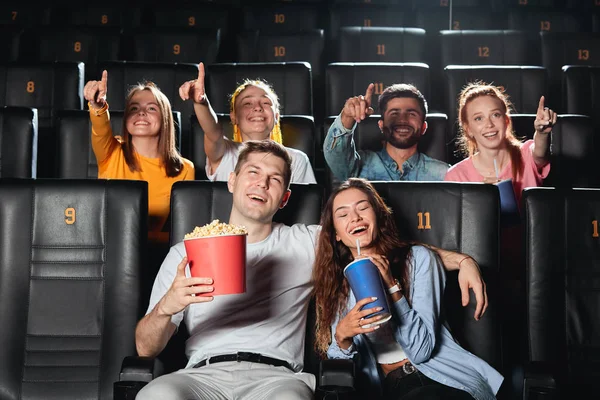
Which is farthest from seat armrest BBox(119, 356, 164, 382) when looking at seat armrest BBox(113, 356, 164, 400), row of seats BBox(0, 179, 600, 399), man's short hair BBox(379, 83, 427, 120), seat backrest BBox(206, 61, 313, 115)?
seat backrest BBox(206, 61, 313, 115)

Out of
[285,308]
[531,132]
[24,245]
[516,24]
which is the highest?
[516,24]

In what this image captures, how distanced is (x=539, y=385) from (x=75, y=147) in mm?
1488

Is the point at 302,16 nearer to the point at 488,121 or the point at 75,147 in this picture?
the point at 75,147

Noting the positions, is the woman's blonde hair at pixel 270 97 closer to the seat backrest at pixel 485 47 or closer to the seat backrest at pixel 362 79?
the seat backrest at pixel 362 79

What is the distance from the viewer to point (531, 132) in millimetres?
2289

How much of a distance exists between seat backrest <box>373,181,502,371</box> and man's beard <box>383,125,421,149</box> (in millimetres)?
569

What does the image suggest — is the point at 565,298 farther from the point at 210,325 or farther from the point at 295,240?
the point at 210,325

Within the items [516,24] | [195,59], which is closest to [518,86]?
[516,24]

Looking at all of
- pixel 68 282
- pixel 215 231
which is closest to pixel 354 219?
pixel 215 231

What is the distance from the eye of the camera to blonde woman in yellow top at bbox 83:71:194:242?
6.46 feet

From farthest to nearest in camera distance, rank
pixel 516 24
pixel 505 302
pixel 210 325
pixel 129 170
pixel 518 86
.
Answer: pixel 516 24 → pixel 518 86 → pixel 129 170 → pixel 505 302 → pixel 210 325

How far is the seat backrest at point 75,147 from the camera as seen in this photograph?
2.18 metres

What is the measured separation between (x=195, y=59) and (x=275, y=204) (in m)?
1.96

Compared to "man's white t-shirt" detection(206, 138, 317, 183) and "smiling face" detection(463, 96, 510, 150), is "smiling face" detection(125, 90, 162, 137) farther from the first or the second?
"smiling face" detection(463, 96, 510, 150)
